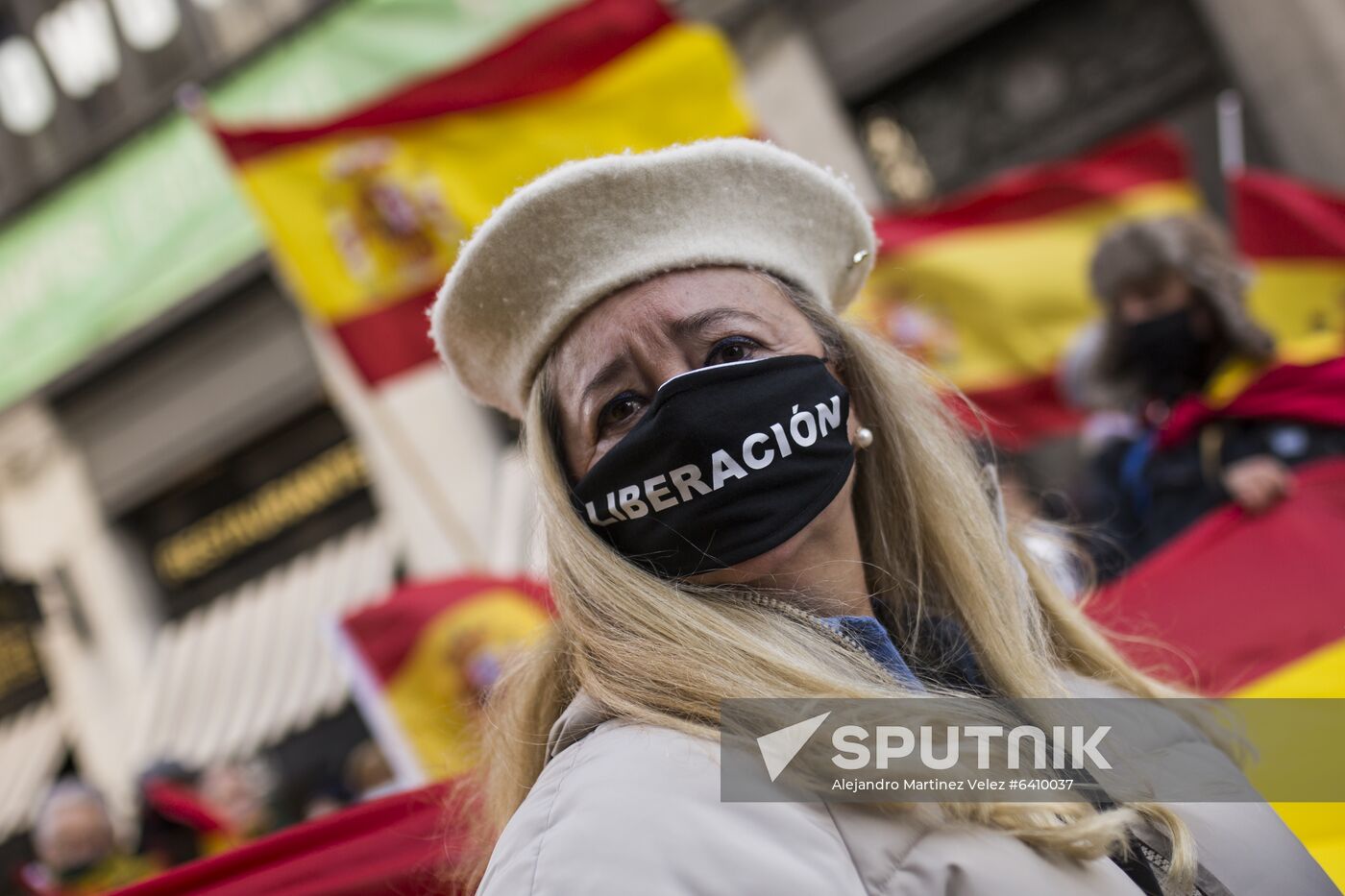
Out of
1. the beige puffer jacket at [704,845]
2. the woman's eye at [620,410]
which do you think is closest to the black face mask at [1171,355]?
the woman's eye at [620,410]

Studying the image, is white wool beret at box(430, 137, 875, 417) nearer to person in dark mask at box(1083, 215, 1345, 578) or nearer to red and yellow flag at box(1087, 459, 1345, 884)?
red and yellow flag at box(1087, 459, 1345, 884)

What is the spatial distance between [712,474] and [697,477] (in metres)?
0.02

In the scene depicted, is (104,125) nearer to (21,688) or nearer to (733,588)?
(21,688)

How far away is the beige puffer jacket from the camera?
42.2 inches

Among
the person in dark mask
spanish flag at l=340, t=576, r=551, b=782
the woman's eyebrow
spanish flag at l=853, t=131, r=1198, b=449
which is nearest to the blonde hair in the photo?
the woman's eyebrow

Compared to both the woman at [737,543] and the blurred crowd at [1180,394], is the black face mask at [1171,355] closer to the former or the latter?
the blurred crowd at [1180,394]

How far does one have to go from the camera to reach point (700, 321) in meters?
1.58

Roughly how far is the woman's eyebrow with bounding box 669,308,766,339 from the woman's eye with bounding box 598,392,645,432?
0.10 m

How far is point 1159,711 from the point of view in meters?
1.74

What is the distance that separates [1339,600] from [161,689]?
8868 mm

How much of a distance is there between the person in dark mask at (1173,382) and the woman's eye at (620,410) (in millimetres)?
2045

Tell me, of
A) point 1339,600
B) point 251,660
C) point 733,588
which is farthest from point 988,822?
point 251,660

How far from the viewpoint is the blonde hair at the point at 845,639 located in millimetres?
1317

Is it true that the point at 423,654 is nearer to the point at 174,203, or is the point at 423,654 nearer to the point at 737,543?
the point at 737,543
